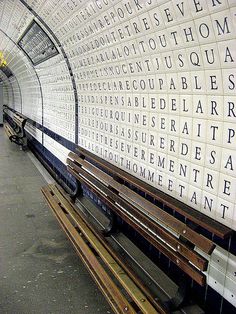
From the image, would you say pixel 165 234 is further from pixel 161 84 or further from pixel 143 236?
pixel 161 84

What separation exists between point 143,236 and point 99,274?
0.55 meters

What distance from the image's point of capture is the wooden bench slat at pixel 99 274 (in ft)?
8.14

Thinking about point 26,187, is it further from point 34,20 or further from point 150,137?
point 150,137

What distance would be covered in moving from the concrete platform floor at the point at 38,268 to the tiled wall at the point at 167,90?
1158mm

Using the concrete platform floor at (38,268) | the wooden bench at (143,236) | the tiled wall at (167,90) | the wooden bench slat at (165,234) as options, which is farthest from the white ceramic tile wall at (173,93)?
the concrete platform floor at (38,268)

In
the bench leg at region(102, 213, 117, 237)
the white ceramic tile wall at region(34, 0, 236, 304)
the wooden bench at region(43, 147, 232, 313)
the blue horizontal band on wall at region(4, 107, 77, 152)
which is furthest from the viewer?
the blue horizontal band on wall at region(4, 107, 77, 152)

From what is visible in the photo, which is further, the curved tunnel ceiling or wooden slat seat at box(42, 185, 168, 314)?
wooden slat seat at box(42, 185, 168, 314)

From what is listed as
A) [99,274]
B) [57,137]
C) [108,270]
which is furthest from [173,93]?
[57,137]

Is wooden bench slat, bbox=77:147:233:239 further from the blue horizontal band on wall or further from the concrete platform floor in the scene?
the blue horizontal band on wall

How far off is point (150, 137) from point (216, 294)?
58.6 inches

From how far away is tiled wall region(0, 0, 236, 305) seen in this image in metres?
2.29

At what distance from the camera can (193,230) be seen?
249cm

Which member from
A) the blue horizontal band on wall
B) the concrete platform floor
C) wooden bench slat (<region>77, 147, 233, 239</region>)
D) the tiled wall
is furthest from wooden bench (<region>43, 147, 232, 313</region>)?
the blue horizontal band on wall

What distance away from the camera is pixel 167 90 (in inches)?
116
